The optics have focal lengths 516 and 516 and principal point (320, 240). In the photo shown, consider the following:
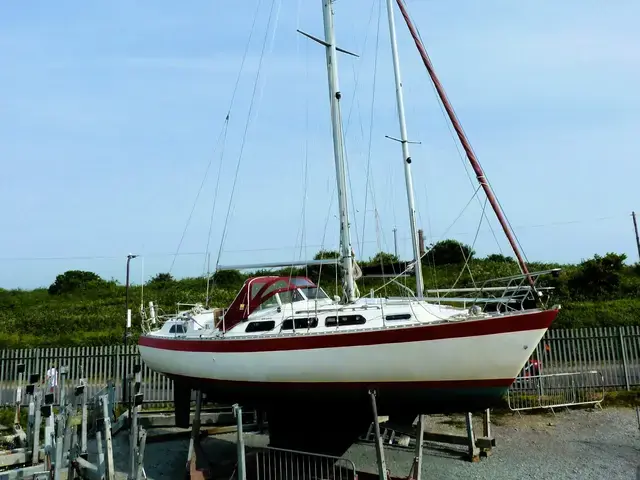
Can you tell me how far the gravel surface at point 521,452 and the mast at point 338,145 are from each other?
357cm

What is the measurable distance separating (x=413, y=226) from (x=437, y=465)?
18.5 ft

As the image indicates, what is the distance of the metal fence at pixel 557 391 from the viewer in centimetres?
1373

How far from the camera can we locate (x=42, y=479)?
24.8ft

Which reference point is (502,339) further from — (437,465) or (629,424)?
(629,424)

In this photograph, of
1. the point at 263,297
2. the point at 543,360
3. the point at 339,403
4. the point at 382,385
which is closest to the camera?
the point at 382,385

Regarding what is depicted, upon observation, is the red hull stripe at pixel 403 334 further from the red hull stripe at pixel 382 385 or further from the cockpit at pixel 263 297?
the cockpit at pixel 263 297

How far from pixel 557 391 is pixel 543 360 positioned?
191 centimetres

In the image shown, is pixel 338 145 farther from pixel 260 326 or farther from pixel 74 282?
pixel 74 282

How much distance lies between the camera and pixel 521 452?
10.6m

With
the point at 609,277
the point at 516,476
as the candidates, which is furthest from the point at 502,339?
the point at 609,277

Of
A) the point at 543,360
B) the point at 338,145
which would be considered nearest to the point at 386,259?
the point at 543,360

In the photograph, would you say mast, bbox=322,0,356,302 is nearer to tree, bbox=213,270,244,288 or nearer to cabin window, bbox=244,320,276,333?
cabin window, bbox=244,320,276,333

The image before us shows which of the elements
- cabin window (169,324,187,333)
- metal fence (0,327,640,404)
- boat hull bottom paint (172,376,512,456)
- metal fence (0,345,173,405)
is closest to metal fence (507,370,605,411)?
metal fence (0,327,640,404)

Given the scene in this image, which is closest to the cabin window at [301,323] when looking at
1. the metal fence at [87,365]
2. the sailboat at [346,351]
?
the sailboat at [346,351]
